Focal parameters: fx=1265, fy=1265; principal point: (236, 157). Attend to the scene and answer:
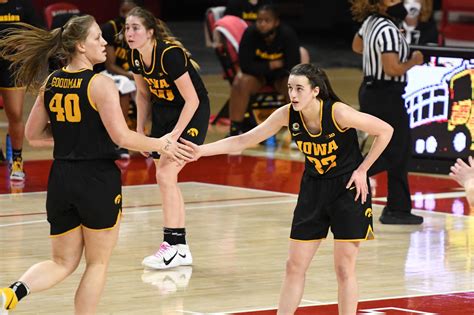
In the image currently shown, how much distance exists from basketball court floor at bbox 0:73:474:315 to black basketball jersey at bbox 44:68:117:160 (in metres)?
1.33

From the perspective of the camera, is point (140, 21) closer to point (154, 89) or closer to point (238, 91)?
point (154, 89)

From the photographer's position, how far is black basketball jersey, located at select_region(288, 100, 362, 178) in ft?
23.5

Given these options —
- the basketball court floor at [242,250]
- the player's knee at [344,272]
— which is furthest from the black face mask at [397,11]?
the player's knee at [344,272]

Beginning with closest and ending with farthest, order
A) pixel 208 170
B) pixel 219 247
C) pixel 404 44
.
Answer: pixel 219 247, pixel 404 44, pixel 208 170

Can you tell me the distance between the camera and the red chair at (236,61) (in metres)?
16.1

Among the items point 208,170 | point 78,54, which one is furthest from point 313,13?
point 78,54

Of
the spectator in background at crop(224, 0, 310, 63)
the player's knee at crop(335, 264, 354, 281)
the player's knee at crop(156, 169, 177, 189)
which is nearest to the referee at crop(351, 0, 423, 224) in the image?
the player's knee at crop(156, 169, 177, 189)

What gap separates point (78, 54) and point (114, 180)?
0.73 metres

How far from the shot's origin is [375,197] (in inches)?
484

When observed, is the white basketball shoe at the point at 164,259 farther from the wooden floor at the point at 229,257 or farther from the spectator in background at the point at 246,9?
the spectator in background at the point at 246,9

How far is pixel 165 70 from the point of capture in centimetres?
902

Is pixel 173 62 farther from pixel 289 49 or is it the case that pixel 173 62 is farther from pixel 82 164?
pixel 289 49

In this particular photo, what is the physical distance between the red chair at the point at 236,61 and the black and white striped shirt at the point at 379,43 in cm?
497

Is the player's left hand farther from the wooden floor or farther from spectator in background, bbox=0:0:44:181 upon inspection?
spectator in background, bbox=0:0:44:181
